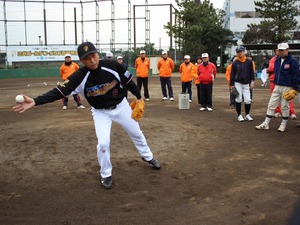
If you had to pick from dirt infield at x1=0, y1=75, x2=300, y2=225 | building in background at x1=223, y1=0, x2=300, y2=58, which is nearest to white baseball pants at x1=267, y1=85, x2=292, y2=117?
dirt infield at x1=0, y1=75, x2=300, y2=225

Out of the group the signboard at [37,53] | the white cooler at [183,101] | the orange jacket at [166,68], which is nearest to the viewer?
the white cooler at [183,101]

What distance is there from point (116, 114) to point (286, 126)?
5.30m

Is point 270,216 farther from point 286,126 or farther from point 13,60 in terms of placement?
point 13,60

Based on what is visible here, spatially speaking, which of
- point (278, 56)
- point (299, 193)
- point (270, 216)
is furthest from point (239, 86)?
point (270, 216)

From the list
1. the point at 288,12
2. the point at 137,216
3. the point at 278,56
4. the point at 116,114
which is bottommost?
the point at 137,216

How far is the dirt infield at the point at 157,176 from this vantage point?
12.3 ft

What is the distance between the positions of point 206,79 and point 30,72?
998 inches

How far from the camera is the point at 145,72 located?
13578 millimetres

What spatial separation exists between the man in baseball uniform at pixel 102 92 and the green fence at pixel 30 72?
26.5m

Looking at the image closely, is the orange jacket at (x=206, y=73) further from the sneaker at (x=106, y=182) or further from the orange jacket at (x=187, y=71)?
the sneaker at (x=106, y=182)

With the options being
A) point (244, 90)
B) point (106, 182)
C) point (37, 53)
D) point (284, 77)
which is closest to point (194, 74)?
point (244, 90)

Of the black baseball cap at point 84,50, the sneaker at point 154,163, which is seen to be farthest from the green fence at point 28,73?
the black baseball cap at point 84,50

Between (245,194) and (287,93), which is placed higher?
(287,93)

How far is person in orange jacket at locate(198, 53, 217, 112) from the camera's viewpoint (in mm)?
10680
